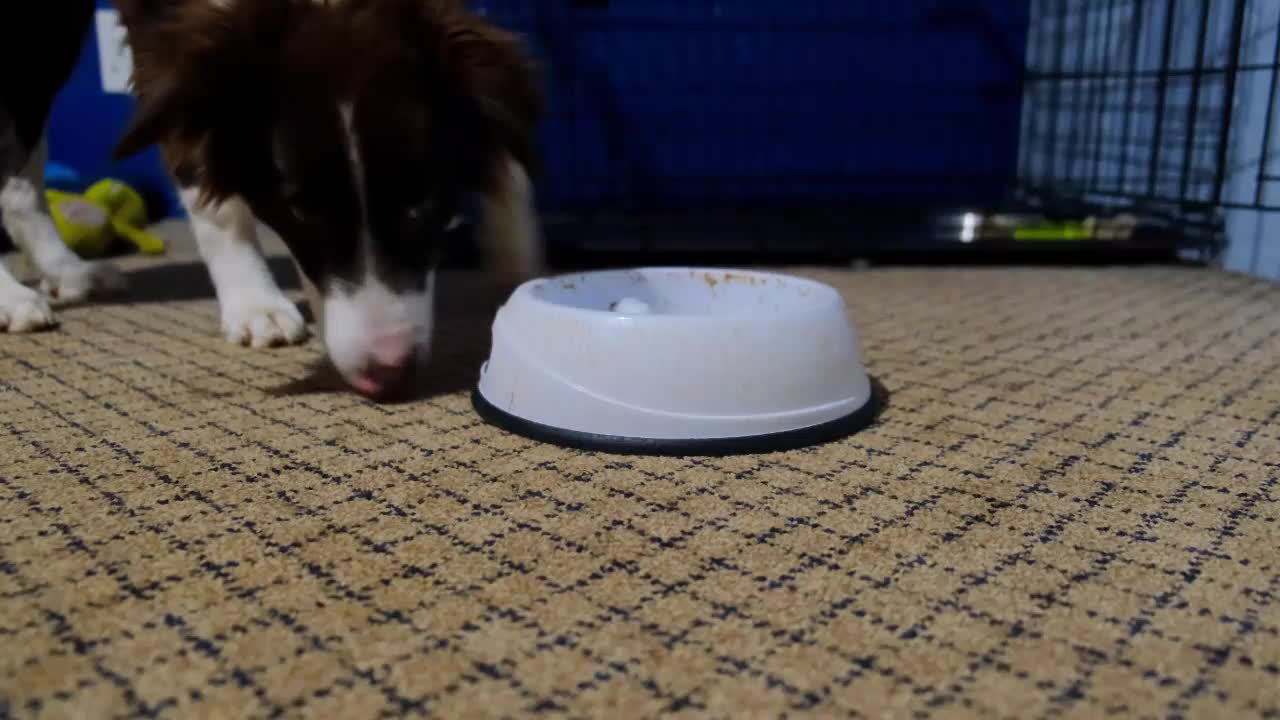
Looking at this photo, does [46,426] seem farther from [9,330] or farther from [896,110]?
[896,110]

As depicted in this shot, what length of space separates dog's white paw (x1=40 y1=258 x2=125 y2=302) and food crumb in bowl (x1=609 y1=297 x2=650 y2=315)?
3.24 feet

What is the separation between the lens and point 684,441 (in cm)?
84

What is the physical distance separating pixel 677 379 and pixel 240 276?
0.79 metres

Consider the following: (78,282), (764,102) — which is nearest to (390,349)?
(78,282)

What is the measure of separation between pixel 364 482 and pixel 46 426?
35 cm

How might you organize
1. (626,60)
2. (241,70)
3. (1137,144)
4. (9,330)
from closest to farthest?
(241,70)
(9,330)
(1137,144)
(626,60)

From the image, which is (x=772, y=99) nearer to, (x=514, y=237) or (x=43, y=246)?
(x=514, y=237)

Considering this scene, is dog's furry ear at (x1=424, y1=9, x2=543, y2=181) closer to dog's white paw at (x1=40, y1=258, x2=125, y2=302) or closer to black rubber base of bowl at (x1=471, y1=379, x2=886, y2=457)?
black rubber base of bowl at (x1=471, y1=379, x2=886, y2=457)

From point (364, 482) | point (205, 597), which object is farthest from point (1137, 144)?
point (205, 597)

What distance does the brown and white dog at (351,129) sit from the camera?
0.95 metres

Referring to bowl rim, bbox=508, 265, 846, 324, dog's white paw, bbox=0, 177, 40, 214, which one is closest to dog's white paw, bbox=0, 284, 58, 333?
dog's white paw, bbox=0, 177, 40, 214

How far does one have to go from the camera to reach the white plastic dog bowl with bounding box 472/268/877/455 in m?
0.83

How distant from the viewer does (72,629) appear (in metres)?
0.55

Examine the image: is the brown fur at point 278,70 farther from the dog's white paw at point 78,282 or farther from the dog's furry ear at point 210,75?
the dog's white paw at point 78,282
